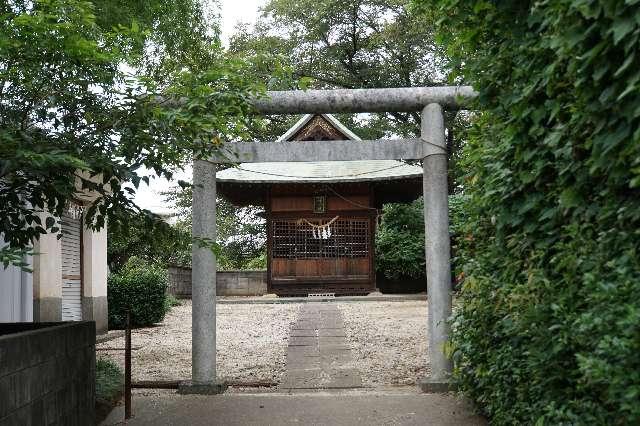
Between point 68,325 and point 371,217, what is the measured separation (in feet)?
52.8

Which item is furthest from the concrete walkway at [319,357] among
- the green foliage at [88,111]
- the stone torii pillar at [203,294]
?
the green foliage at [88,111]

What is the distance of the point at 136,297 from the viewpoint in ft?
48.3

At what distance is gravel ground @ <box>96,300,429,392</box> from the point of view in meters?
8.81

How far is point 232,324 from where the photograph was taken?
1456 centimetres

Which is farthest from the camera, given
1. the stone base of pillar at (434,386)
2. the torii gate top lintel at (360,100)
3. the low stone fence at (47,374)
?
the torii gate top lintel at (360,100)

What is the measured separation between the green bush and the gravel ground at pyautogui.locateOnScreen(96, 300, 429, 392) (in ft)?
1.47

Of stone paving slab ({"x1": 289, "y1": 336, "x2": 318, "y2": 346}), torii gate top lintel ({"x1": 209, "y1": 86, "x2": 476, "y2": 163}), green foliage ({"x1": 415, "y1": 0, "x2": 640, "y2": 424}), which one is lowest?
stone paving slab ({"x1": 289, "y1": 336, "x2": 318, "y2": 346})

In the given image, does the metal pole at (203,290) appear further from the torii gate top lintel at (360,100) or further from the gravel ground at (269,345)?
the torii gate top lintel at (360,100)

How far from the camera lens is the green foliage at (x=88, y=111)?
14.0 feet

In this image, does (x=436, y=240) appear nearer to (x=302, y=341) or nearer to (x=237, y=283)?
(x=302, y=341)

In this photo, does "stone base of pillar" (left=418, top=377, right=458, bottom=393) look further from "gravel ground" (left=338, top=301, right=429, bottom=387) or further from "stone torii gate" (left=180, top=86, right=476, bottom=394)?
"gravel ground" (left=338, top=301, right=429, bottom=387)

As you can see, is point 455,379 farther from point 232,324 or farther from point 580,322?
point 232,324

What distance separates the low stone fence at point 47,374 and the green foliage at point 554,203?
2.76 meters

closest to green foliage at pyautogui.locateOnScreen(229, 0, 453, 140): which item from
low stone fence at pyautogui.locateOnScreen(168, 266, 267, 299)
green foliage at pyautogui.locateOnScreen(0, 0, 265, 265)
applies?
low stone fence at pyautogui.locateOnScreen(168, 266, 267, 299)
